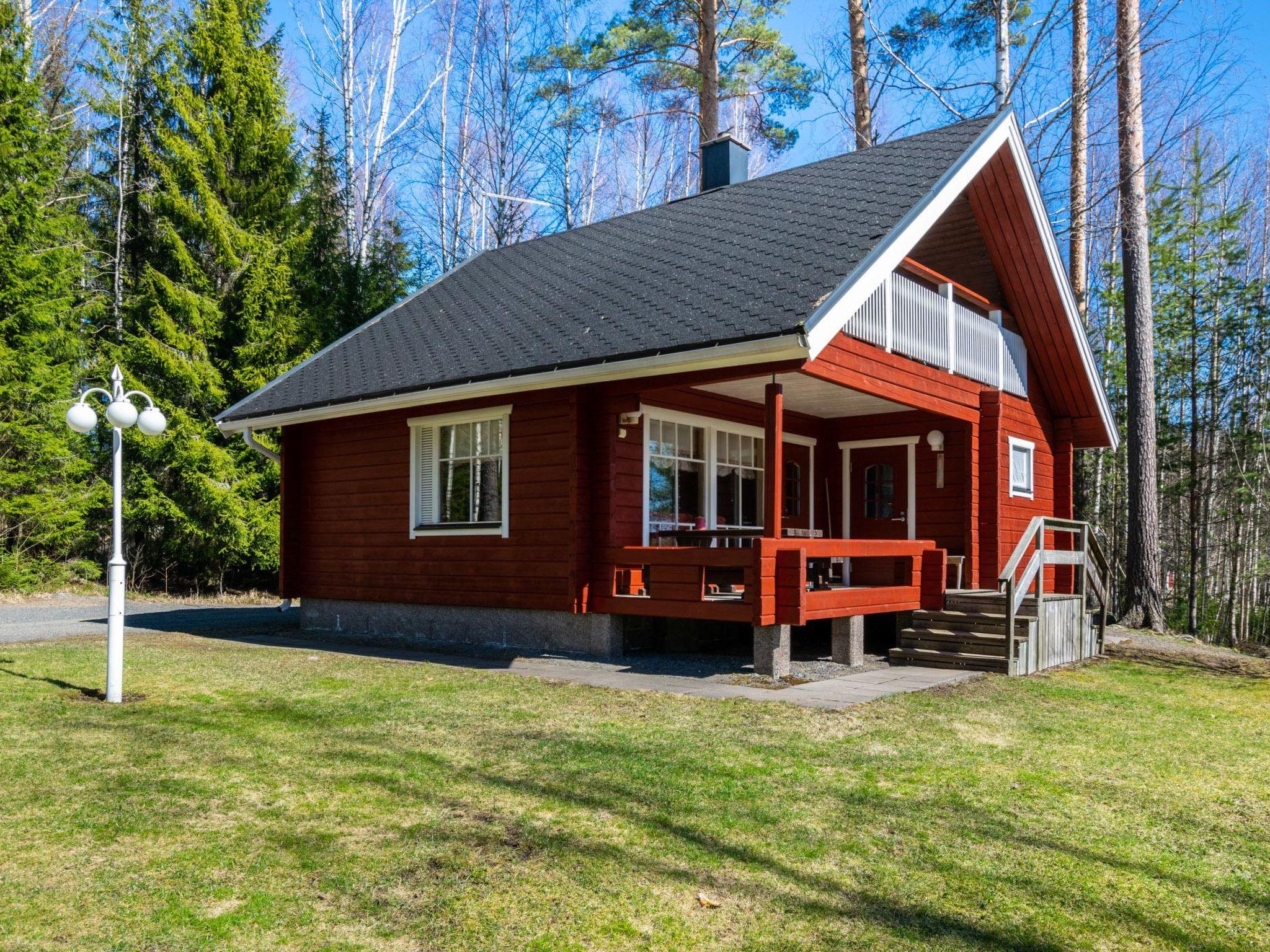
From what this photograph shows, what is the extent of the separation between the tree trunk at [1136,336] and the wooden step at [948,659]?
6882mm

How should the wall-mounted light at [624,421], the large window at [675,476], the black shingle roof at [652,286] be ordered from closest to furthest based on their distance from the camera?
the black shingle roof at [652,286], the wall-mounted light at [624,421], the large window at [675,476]

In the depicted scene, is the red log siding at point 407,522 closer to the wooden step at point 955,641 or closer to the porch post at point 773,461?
the porch post at point 773,461

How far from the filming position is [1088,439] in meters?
14.7

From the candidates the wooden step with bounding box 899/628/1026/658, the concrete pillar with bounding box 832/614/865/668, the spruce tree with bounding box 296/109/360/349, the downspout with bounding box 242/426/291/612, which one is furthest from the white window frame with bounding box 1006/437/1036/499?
the spruce tree with bounding box 296/109/360/349

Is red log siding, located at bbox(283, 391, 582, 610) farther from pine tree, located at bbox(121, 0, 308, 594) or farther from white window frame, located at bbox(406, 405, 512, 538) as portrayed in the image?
pine tree, located at bbox(121, 0, 308, 594)

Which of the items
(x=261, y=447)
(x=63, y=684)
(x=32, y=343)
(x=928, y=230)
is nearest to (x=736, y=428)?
(x=928, y=230)

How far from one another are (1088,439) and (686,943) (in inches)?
534

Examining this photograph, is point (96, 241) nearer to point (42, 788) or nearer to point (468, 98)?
point (468, 98)

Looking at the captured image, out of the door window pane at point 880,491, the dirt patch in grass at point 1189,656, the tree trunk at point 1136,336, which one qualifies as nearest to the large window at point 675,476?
the door window pane at point 880,491

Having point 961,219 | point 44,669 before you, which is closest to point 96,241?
point 44,669

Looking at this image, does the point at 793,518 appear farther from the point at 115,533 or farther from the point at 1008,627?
the point at 115,533

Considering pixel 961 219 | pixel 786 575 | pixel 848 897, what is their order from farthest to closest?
pixel 961 219 → pixel 786 575 → pixel 848 897

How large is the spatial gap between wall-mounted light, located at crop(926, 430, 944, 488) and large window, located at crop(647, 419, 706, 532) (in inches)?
125

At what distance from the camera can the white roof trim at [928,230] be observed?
8.24 metres
